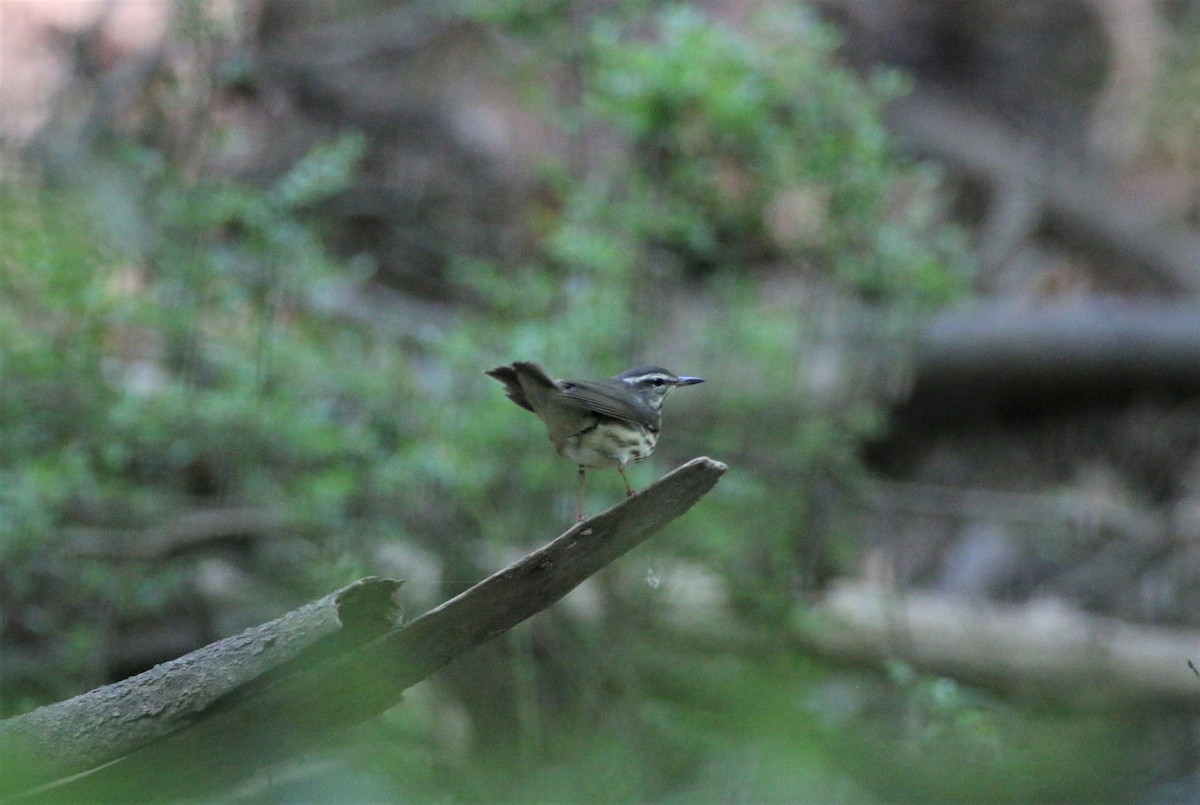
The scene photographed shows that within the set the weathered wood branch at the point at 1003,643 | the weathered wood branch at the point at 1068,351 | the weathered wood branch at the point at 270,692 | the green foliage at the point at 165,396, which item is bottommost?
the weathered wood branch at the point at 1003,643

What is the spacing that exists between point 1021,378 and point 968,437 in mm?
722

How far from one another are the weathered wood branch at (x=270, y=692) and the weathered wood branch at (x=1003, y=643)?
4052 millimetres

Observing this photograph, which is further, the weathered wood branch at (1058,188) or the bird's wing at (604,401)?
the weathered wood branch at (1058,188)

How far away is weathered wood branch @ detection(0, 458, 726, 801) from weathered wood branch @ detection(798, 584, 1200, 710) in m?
4.05

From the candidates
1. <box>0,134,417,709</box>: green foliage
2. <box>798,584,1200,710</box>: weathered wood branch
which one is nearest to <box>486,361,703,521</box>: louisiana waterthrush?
<box>0,134,417,709</box>: green foliage

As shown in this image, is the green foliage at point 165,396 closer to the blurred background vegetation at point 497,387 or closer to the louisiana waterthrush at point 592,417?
the blurred background vegetation at point 497,387

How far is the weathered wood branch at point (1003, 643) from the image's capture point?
5.71m

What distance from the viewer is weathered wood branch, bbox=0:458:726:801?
131 centimetres

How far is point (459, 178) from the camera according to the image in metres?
9.91

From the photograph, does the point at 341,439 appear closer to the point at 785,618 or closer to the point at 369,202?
the point at 785,618

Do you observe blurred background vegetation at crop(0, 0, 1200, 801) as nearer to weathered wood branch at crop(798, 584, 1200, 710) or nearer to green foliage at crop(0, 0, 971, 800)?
green foliage at crop(0, 0, 971, 800)

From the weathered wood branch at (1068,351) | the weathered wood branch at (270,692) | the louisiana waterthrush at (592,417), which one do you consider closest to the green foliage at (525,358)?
the weathered wood branch at (1068,351)

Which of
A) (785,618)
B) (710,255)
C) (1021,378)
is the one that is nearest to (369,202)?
(710,255)

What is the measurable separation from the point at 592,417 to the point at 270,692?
3.17 feet
